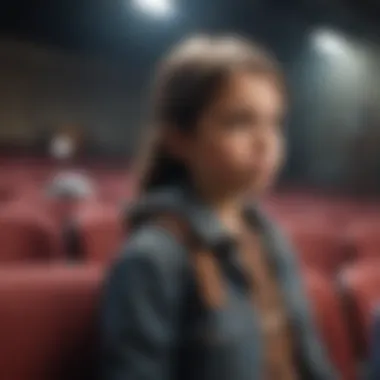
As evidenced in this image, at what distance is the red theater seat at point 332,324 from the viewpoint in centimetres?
106

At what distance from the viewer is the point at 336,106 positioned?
5379 millimetres

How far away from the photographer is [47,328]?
82 centimetres

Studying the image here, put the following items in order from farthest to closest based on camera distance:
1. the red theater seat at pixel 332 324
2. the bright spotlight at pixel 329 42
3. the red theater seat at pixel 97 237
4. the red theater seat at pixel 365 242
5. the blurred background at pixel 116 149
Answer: the bright spotlight at pixel 329 42 → the red theater seat at pixel 365 242 → the red theater seat at pixel 97 237 → the red theater seat at pixel 332 324 → the blurred background at pixel 116 149

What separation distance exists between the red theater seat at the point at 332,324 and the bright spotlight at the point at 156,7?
470 cm

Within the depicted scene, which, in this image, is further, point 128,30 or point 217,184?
point 128,30

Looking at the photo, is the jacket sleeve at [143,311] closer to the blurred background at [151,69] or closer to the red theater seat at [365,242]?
the red theater seat at [365,242]

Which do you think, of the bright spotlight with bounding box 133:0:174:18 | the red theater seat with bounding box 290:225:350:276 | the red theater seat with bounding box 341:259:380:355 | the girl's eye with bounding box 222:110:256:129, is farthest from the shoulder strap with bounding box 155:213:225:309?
the bright spotlight with bounding box 133:0:174:18

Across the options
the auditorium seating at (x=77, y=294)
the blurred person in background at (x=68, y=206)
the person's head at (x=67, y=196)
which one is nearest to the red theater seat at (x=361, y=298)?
the auditorium seating at (x=77, y=294)

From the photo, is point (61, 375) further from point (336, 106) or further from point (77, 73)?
point (77, 73)

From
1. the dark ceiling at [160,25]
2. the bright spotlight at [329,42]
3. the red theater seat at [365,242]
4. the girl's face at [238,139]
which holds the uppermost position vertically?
the dark ceiling at [160,25]

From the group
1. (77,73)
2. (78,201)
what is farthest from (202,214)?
(77,73)

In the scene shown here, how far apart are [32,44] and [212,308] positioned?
19.1ft

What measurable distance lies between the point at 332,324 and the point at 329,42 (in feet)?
14.5

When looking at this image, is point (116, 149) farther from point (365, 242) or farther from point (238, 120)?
point (238, 120)
